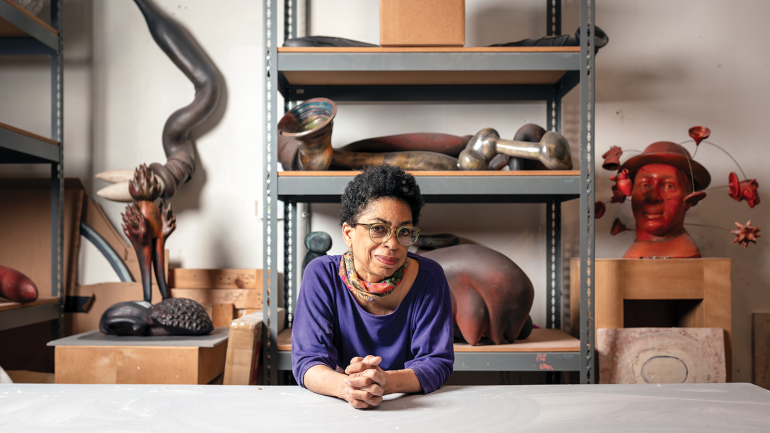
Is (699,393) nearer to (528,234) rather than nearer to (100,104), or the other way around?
(528,234)

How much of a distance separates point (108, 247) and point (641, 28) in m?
2.91

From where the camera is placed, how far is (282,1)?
241 centimetres

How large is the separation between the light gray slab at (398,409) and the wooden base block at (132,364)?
0.72 m

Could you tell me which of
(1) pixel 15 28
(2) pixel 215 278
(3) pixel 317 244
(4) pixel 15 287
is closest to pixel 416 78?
(3) pixel 317 244

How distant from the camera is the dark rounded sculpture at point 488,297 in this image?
1.90 meters

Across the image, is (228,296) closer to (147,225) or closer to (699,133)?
(147,225)

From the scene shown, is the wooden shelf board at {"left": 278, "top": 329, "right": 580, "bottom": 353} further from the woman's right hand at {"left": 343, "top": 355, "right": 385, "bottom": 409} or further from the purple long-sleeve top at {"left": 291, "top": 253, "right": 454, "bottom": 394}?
the woman's right hand at {"left": 343, "top": 355, "right": 385, "bottom": 409}

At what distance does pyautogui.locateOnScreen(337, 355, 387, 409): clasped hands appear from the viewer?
1.00m

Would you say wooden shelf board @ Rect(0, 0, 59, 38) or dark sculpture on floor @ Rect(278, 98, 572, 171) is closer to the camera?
dark sculpture on floor @ Rect(278, 98, 572, 171)

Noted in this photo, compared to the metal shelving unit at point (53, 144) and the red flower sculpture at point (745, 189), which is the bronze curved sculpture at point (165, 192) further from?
the red flower sculpture at point (745, 189)

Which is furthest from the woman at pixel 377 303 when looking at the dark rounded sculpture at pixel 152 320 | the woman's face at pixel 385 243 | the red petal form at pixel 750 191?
the red petal form at pixel 750 191

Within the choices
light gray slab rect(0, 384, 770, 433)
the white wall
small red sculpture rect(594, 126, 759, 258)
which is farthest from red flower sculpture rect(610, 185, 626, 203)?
light gray slab rect(0, 384, 770, 433)

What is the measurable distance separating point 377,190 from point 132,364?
136cm

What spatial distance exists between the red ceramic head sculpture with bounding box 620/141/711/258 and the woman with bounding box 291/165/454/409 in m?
1.27
